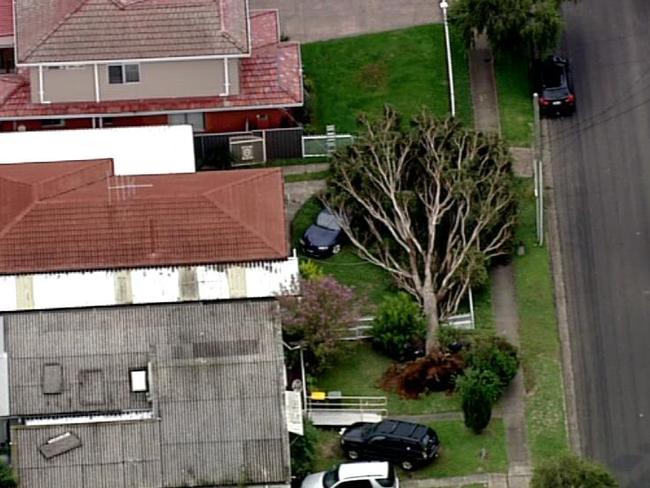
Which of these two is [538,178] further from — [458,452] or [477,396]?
[458,452]

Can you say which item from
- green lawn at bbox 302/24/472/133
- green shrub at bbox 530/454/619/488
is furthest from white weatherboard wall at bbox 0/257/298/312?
green lawn at bbox 302/24/472/133

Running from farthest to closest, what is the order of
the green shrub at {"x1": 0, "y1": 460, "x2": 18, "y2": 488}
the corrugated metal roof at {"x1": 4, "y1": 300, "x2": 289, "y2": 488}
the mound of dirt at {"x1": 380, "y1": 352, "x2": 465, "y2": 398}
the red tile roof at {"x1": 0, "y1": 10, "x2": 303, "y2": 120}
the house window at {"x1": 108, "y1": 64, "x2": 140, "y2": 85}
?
the red tile roof at {"x1": 0, "y1": 10, "x2": 303, "y2": 120} < the house window at {"x1": 108, "y1": 64, "x2": 140, "y2": 85} < the mound of dirt at {"x1": 380, "y1": 352, "x2": 465, "y2": 398} < the corrugated metal roof at {"x1": 4, "y1": 300, "x2": 289, "y2": 488} < the green shrub at {"x1": 0, "y1": 460, "x2": 18, "y2": 488}

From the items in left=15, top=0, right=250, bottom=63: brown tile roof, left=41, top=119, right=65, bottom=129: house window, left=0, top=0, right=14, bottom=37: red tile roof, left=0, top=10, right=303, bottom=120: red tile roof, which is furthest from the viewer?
left=0, top=0, right=14, bottom=37: red tile roof

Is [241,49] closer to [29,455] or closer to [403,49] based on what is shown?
[403,49]

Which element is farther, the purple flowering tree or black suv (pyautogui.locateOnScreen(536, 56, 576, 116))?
black suv (pyautogui.locateOnScreen(536, 56, 576, 116))

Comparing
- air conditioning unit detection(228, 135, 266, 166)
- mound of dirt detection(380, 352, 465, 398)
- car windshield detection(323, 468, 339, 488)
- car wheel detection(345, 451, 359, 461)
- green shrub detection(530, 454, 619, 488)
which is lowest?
green shrub detection(530, 454, 619, 488)

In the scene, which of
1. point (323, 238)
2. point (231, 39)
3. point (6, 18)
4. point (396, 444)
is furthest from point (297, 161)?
point (396, 444)

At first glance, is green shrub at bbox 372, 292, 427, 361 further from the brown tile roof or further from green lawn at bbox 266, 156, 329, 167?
the brown tile roof

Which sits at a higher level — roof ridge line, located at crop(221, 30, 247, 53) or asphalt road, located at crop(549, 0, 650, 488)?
roof ridge line, located at crop(221, 30, 247, 53)
